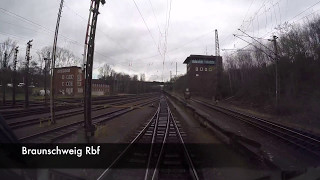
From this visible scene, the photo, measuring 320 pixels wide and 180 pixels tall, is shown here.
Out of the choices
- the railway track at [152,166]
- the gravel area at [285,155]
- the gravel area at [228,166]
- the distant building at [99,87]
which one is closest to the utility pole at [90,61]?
the railway track at [152,166]

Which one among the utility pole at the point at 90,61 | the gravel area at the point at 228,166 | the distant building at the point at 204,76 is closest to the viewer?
the gravel area at the point at 228,166

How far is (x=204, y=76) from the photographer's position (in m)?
85.9

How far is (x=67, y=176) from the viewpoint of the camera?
7043mm

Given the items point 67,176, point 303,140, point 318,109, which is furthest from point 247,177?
point 318,109

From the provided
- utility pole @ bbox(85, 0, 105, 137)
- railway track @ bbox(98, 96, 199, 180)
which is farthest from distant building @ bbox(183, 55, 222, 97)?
railway track @ bbox(98, 96, 199, 180)

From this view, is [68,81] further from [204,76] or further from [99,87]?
[204,76]

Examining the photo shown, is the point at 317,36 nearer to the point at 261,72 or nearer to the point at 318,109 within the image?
the point at 261,72

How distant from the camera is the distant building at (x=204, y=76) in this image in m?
61.5

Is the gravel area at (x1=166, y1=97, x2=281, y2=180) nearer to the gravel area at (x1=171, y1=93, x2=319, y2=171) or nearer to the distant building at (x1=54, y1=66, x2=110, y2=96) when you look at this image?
the gravel area at (x1=171, y1=93, x2=319, y2=171)

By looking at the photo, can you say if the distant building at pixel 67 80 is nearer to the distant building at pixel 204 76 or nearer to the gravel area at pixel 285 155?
the distant building at pixel 204 76

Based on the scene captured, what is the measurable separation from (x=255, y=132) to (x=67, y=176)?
14.8 metres

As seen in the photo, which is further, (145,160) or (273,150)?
(273,150)

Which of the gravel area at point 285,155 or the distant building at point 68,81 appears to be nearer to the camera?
the gravel area at point 285,155

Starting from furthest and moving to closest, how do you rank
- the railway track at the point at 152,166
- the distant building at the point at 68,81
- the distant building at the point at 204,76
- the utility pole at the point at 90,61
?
the distant building at the point at 68,81, the distant building at the point at 204,76, the utility pole at the point at 90,61, the railway track at the point at 152,166
